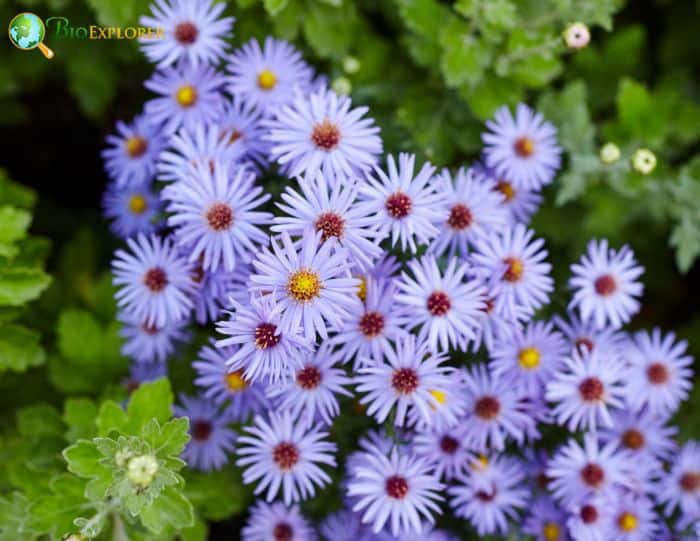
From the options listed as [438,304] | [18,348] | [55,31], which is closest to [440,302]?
[438,304]

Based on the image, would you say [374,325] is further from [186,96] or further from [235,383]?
[186,96]

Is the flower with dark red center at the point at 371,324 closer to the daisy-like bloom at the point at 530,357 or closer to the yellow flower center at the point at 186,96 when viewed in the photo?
the daisy-like bloom at the point at 530,357

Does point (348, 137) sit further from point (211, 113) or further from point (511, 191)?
point (511, 191)

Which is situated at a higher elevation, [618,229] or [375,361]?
[618,229]

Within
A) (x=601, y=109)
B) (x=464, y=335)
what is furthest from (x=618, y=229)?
(x=464, y=335)

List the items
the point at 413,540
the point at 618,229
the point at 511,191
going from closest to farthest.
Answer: the point at 413,540, the point at 511,191, the point at 618,229
